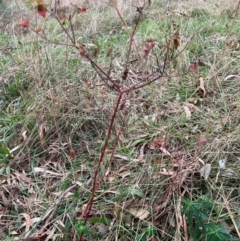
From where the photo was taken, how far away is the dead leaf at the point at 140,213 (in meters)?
1.48

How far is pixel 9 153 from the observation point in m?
1.92

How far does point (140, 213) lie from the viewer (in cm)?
150

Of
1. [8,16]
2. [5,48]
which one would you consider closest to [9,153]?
[5,48]

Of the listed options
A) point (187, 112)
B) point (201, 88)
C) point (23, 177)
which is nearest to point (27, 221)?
point (23, 177)

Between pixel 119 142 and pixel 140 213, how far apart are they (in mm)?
471

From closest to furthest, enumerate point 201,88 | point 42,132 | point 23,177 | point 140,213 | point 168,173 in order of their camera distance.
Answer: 1. point 140,213
2. point 168,173
3. point 23,177
4. point 42,132
5. point 201,88

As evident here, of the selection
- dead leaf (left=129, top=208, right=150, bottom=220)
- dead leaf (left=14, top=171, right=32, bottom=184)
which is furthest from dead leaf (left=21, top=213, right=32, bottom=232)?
dead leaf (left=129, top=208, right=150, bottom=220)

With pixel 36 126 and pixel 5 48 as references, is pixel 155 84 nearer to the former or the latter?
pixel 36 126

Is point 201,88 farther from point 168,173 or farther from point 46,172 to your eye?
point 46,172

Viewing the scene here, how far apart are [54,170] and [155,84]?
82cm

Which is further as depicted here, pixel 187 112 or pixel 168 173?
pixel 187 112

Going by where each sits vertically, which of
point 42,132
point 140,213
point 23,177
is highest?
point 42,132

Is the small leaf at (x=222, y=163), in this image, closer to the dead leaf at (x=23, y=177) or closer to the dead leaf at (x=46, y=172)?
the dead leaf at (x=46, y=172)

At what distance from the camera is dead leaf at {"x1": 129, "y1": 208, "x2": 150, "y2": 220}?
148 centimetres
